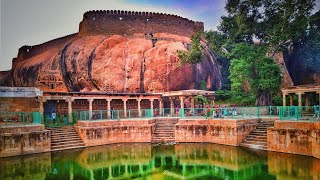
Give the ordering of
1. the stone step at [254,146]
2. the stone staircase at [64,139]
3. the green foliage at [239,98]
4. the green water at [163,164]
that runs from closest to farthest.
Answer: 1. the green water at [163,164]
2. the stone step at [254,146]
3. the stone staircase at [64,139]
4. the green foliage at [239,98]

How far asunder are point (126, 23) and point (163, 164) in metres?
19.6

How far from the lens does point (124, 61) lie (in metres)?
27.4

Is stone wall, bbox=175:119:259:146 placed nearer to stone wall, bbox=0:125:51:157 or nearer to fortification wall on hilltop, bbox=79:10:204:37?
stone wall, bbox=0:125:51:157

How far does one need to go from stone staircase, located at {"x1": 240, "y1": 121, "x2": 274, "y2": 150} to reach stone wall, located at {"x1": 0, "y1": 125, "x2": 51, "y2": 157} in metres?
11.4

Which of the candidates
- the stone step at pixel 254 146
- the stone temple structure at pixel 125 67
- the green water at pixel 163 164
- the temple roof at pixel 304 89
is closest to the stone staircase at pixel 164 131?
the green water at pixel 163 164

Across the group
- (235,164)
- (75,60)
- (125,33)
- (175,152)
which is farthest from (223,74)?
(235,164)

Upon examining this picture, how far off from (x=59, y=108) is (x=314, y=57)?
2240 centimetres

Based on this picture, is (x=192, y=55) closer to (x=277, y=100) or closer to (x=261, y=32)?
(x=261, y=32)

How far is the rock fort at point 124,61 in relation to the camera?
26.2 m

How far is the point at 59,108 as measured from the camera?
2223cm

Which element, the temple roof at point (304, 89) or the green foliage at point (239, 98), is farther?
the green foliage at point (239, 98)

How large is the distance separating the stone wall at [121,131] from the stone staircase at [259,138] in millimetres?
6324

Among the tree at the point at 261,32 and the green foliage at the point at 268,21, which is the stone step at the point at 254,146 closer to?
the tree at the point at 261,32

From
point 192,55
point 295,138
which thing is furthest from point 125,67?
point 295,138
